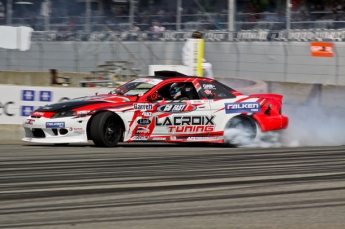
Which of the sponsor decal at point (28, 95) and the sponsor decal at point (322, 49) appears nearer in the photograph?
the sponsor decal at point (28, 95)

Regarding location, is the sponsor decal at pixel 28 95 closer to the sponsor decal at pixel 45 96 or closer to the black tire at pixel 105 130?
the sponsor decal at pixel 45 96

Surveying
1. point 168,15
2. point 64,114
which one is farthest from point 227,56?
point 64,114

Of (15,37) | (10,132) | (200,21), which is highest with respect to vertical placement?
(200,21)

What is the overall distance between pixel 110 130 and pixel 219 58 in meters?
9.80

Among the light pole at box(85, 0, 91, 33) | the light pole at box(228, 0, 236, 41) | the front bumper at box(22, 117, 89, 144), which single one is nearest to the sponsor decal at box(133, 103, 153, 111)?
the front bumper at box(22, 117, 89, 144)

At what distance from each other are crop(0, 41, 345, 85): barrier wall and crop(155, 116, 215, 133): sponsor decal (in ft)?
22.9

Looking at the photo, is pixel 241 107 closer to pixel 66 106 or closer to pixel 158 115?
pixel 158 115

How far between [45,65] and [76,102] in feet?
41.9

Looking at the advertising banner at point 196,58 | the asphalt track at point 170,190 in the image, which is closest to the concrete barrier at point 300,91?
the advertising banner at point 196,58

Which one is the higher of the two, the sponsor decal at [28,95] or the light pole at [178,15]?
the light pole at [178,15]

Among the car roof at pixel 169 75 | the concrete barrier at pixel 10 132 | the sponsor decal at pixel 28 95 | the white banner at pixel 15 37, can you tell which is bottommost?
the concrete barrier at pixel 10 132

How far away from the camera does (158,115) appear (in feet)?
37.1

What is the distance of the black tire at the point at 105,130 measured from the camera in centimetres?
1074

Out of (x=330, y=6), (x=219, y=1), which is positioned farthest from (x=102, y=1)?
(x=330, y=6)
